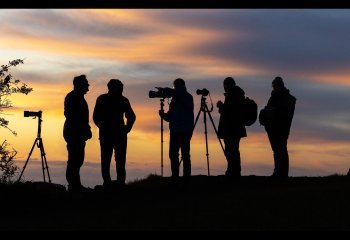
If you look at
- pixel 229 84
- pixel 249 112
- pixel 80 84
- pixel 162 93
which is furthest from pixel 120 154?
pixel 249 112

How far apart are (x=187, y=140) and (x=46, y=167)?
4.48m

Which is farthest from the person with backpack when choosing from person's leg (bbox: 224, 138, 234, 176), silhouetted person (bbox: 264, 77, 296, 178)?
person's leg (bbox: 224, 138, 234, 176)

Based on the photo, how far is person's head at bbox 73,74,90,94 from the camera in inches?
695

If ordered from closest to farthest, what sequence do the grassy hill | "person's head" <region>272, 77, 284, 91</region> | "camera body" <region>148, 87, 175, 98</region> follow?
the grassy hill, "person's head" <region>272, 77, 284, 91</region>, "camera body" <region>148, 87, 175, 98</region>

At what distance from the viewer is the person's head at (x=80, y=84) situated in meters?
17.7

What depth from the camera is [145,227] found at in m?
13.5

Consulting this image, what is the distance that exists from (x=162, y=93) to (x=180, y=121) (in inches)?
80.5

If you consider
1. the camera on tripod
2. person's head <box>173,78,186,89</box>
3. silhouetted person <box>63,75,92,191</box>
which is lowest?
silhouetted person <box>63,75,92,191</box>

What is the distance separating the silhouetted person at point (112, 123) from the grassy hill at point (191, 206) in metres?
0.93

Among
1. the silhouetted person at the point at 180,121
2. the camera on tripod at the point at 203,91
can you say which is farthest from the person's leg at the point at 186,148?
the camera on tripod at the point at 203,91

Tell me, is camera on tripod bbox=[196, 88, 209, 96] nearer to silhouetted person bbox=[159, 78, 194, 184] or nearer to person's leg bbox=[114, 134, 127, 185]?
silhouetted person bbox=[159, 78, 194, 184]

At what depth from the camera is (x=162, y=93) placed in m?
20.1
